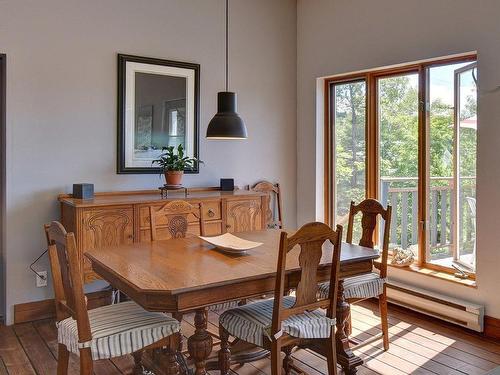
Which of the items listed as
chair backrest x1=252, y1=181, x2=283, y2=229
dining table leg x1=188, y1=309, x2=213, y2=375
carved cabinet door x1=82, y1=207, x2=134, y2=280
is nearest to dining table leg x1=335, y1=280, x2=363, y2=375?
dining table leg x1=188, y1=309, x2=213, y2=375

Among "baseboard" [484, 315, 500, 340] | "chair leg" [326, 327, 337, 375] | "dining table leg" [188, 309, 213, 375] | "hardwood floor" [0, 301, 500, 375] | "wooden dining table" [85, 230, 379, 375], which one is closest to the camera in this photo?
"wooden dining table" [85, 230, 379, 375]

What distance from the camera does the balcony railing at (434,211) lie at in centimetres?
375

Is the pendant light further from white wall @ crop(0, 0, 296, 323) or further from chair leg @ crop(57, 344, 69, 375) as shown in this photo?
chair leg @ crop(57, 344, 69, 375)

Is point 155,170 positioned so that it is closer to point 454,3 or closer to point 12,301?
point 12,301

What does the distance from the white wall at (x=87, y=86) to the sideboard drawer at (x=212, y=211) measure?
0.52m

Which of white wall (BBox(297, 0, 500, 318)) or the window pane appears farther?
the window pane

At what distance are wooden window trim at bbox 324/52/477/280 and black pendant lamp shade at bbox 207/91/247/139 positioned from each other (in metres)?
1.81

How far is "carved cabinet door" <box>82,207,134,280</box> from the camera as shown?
11.3 feet

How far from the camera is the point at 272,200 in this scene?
5.00 meters

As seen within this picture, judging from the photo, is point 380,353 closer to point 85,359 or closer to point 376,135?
point 85,359

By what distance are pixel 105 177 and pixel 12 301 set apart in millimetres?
1227

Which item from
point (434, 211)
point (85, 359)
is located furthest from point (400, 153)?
point (85, 359)

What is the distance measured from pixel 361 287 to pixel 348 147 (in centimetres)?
199

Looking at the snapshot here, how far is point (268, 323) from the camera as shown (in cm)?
236
